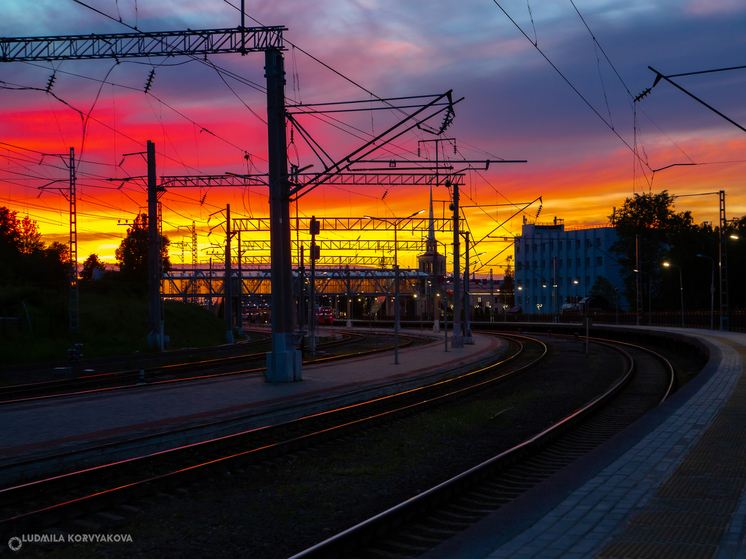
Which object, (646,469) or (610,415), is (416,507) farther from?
(610,415)

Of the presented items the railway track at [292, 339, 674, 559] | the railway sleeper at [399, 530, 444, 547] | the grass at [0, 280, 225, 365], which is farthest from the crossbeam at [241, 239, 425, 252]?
the railway sleeper at [399, 530, 444, 547]

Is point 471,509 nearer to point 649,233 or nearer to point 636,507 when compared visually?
point 636,507

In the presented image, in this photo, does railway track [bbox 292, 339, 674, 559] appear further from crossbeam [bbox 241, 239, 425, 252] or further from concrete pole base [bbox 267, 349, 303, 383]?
crossbeam [bbox 241, 239, 425, 252]

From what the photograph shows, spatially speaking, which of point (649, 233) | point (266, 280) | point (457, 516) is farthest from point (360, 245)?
point (457, 516)

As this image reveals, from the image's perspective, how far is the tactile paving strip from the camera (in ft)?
18.4

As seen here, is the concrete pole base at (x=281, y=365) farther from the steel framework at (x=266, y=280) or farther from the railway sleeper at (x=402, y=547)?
the steel framework at (x=266, y=280)

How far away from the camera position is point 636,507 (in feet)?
22.4

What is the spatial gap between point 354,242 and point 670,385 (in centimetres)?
5210

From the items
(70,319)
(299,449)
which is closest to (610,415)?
(299,449)

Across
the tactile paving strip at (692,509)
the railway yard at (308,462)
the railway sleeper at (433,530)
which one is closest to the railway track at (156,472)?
the railway yard at (308,462)

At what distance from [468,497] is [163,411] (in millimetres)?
7614

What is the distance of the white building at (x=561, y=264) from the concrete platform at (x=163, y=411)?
8067cm

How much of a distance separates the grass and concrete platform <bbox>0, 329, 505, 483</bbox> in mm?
14500

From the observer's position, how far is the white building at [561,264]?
101562 millimetres
